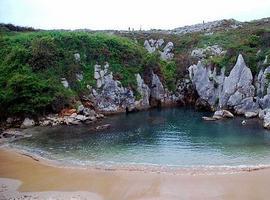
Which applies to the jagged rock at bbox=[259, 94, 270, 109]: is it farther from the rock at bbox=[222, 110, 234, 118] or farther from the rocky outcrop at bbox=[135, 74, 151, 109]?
the rocky outcrop at bbox=[135, 74, 151, 109]

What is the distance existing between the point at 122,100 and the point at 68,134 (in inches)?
765

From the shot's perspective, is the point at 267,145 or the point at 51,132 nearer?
the point at 267,145

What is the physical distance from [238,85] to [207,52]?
809 inches

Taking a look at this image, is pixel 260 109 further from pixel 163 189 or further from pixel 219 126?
pixel 163 189

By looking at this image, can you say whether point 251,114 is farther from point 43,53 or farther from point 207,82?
point 43,53

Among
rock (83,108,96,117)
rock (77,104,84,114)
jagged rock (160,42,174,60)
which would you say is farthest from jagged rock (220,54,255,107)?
jagged rock (160,42,174,60)

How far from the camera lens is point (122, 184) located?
110 feet

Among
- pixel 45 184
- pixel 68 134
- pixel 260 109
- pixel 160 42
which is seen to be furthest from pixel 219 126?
pixel 160 42

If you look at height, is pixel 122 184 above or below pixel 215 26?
below

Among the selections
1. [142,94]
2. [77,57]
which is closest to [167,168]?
[142,94]

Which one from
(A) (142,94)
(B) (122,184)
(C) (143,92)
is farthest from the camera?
(C) (143,92)

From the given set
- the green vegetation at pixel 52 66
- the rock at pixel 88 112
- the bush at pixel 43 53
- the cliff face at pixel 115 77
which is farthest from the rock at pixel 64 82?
the rock at pixel 88 112

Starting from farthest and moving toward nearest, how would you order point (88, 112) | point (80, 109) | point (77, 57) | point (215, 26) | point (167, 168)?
1. point (215, 26)
2. point (77, 57)
3. point (88, 112)
4. point (80, 109)
5. point (167, 168)

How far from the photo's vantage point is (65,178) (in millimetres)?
35156
